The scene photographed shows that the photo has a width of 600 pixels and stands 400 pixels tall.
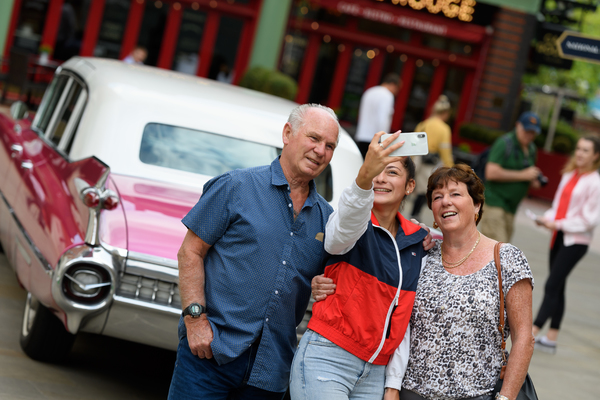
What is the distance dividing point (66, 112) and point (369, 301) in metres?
3.24

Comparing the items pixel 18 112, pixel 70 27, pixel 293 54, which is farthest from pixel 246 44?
pixel 18 112

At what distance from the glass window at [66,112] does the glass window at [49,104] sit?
32 centimetres

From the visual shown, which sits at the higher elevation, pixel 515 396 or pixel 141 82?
pixel 141 82

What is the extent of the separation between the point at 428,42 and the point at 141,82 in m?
14.2

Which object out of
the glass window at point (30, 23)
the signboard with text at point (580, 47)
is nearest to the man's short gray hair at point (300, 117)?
the signboard with text at point (580, 47)

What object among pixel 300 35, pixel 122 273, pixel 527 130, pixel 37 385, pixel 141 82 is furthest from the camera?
pixel 300 35

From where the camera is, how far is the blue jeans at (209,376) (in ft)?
8.75

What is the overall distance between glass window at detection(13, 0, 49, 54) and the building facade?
22mm

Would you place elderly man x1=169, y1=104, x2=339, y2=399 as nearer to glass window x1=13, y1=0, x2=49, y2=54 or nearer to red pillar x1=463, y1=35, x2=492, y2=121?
glass window x1=13, y1=0, x2=49, y2=54

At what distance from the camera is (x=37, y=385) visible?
3.92 m

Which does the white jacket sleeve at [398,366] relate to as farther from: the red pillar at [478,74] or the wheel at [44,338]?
the red pillar at [478,74]

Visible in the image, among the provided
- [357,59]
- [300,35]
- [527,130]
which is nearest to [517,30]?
[357,59]

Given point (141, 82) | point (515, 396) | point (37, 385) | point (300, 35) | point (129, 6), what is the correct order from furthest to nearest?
1. point (300, 35)
2. point (129, 6)
3. point (141, 82)
4. point (37, 385)
5. point (515, 396)

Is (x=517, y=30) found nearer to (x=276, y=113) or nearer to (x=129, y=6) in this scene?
(x=129, y=6)
